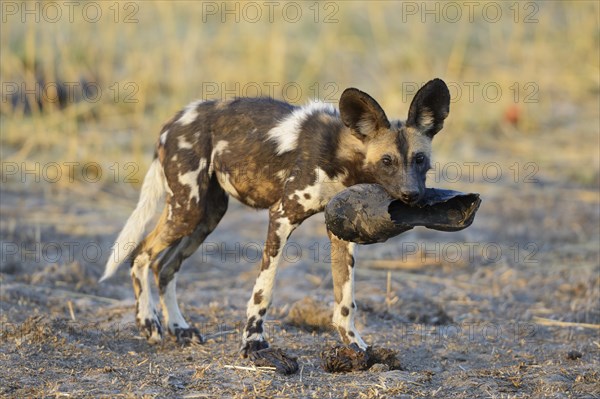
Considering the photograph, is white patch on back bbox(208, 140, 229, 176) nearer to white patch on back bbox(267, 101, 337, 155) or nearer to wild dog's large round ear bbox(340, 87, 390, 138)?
white patch on back bbox(267, 101, 337, 155)

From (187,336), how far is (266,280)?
70 cm

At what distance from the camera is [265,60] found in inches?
454

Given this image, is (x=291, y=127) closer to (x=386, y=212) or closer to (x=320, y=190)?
(x=320, y=190)

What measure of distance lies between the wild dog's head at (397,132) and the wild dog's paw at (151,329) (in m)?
1.63

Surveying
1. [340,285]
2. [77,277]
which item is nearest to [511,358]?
[340,285]

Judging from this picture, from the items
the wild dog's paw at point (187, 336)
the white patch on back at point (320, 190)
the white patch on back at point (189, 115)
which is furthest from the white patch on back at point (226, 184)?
the wild dog's paw at point (187, 336)

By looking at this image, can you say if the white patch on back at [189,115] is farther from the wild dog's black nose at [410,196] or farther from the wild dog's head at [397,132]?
the wild dog's black nose at [410,196]

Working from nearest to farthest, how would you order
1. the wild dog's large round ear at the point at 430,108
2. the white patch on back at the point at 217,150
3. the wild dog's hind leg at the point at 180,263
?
the wild dog's large round ear at the point at 430,108
the white patch on back at the point at 217,150
the wild dog's hind leg at the point at 180,263

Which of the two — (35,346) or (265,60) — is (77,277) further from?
(265,60)

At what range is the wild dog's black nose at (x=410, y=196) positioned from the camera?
177 inches

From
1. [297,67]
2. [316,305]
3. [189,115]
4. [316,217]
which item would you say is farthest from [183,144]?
[297,67]

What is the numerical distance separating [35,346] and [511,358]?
2.59m

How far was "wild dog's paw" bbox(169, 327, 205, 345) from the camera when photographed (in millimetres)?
5477

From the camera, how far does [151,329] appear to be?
18.2ft
